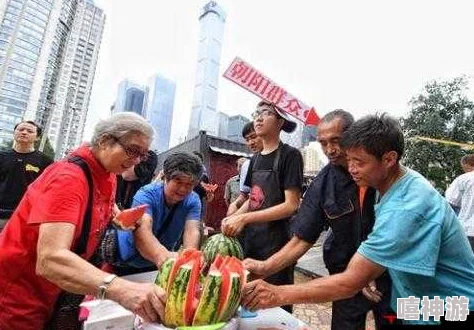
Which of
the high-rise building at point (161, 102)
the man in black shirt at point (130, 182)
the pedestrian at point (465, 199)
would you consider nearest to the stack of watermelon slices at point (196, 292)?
the man in black shirt at point (130, 182)

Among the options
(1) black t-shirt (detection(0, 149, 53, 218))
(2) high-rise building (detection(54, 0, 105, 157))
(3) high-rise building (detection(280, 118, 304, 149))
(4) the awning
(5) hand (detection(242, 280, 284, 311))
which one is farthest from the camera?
(2) high-rise building (detection(54, 0, 105, 157))

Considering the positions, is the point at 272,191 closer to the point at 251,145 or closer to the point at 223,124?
the point at 251,145

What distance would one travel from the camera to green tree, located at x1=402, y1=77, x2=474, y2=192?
1628 centimetres

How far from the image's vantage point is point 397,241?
1.71 metres

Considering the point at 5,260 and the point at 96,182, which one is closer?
the point at 5,260

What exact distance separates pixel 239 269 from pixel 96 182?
1.01 meters

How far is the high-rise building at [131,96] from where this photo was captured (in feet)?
254

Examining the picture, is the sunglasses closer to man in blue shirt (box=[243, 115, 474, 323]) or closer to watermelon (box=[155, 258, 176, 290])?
man in blue shirt (box=[243, 115, 474, 323])

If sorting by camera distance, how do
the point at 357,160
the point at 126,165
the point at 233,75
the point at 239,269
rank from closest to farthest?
the point at 239,269 → the point at 357,160 → the point at 126,165 → the point at 233,75

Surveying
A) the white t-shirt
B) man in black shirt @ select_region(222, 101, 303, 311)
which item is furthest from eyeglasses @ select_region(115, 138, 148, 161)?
the white t-shirt

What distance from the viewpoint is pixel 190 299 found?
1526mm

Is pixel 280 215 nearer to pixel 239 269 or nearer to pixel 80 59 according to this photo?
pixel 239 269

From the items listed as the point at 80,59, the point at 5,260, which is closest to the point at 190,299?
the point at 5,260

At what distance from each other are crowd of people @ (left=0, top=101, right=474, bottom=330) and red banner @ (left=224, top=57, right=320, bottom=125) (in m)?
0.62
